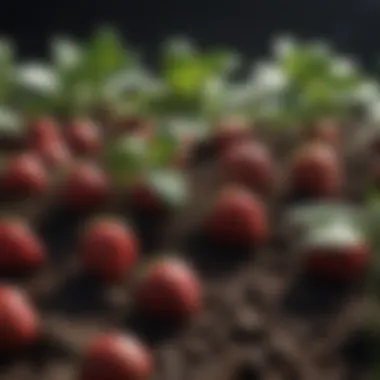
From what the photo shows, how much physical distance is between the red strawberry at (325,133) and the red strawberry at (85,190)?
290mm

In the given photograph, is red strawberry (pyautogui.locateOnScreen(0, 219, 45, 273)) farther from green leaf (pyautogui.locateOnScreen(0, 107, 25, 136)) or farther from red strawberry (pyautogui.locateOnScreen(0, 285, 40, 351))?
green leaf (pyautogui.locateOnScreen(0, 107, 25, 136))

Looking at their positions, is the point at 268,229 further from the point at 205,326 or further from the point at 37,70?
the point at 37,70

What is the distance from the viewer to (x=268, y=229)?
1173 millimetres

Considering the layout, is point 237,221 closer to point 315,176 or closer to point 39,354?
point 315,176

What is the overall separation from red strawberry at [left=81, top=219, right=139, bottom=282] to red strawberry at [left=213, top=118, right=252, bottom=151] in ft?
0.99

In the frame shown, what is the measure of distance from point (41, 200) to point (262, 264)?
0.28m

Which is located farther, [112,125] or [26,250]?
[112,125]

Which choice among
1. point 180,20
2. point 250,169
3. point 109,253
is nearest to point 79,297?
point 109,253

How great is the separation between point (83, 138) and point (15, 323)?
47 centimetres

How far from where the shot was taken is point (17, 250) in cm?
109

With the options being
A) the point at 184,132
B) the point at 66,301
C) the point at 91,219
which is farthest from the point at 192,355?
the point at 184,132

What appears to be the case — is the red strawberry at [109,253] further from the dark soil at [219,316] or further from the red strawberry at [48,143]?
the red strawberry at [48,143]

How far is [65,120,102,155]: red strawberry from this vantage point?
1.39 metres

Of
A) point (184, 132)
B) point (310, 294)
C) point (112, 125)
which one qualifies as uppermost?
point (112, 125)
